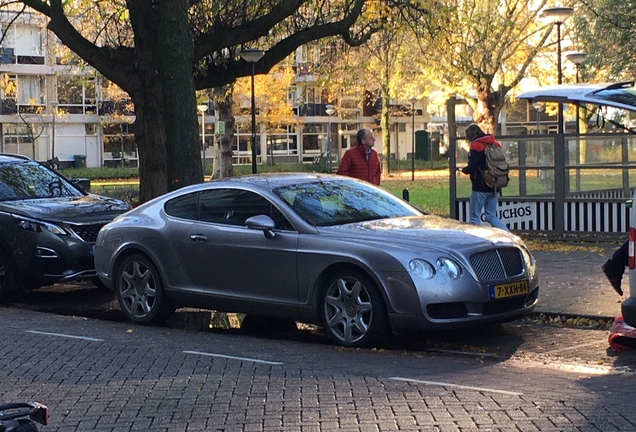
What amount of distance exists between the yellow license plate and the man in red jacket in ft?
17.1

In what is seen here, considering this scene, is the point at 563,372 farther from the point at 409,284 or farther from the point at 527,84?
→ the point at 527,84

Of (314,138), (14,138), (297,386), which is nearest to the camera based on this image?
(297,386)

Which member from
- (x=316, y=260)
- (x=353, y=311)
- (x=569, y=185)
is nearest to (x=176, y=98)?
(x=316, y=260)

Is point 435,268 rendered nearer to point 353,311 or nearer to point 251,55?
point 353,311

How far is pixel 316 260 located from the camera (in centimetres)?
899

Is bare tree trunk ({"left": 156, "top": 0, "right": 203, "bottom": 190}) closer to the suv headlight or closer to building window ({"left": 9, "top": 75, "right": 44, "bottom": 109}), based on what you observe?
the suv headlight

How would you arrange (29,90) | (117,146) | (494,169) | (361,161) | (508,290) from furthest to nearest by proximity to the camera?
(117,146)
(29,90)
(494,169)
(361,161)
(508,290)

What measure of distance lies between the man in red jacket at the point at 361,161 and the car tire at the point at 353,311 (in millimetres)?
5104

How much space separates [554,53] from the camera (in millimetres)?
41469

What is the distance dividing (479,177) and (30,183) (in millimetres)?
6403

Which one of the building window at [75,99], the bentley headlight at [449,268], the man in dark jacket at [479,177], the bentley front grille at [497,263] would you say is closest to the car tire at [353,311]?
the bentley headlight at [449,268]

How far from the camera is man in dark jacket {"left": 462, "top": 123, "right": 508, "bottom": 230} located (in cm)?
1422

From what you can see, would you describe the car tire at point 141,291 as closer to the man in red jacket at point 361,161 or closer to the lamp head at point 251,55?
the man in red jacket at point 361,161

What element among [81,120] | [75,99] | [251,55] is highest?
[75,99]
